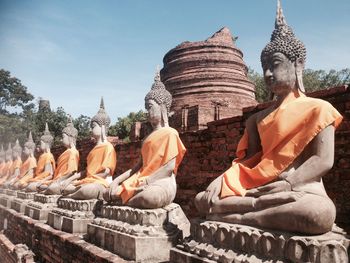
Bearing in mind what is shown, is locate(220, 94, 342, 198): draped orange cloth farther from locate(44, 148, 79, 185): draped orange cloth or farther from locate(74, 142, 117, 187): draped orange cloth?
locate(44, 148, 79, 185): draped orange cloth

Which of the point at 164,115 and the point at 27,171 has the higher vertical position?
the point at 164,115

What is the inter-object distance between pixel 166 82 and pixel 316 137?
13.8 meters

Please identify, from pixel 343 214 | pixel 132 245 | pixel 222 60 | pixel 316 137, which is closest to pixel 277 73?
pixel 316 137

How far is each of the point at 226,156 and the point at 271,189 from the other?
117 inches

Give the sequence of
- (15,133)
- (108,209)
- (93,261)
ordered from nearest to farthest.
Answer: (93,261) → (108,209) → (15,133)

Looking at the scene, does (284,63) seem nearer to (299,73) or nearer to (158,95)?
(299,73)

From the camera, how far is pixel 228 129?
5844 millimetres

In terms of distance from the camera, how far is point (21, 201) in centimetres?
955

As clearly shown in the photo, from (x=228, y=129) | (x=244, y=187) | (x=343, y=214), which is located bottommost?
(x=343, y=214)

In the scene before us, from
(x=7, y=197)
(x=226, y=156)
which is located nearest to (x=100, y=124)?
(x=226, y=156)

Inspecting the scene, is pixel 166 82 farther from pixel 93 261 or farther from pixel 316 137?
→ pixel 316 137

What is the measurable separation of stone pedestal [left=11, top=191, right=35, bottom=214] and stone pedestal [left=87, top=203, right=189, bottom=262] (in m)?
5.31

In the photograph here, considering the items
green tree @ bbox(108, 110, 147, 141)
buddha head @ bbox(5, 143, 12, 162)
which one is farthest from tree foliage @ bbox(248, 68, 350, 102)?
buddha head @ bbox(5, 143, 12, 162)

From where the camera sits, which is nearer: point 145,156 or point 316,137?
point 316,137
